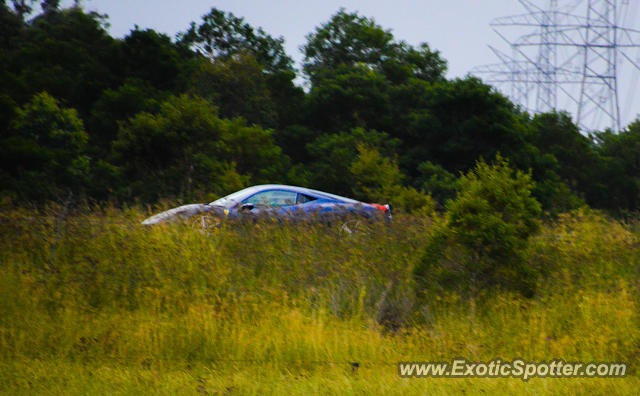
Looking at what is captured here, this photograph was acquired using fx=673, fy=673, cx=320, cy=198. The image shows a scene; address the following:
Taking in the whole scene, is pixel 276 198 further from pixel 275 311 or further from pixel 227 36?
pixel 227 36

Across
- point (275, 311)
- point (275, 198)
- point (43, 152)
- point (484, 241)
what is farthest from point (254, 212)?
point (43, 152)

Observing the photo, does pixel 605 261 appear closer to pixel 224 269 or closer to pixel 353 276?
pixel 353 276

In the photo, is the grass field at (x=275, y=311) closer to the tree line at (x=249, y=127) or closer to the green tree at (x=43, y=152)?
the tree line at (x=249, y=127)

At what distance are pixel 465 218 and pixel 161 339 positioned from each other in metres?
4.10

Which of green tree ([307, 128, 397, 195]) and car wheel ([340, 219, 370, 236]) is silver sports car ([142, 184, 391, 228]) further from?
green tree ([307, 128, 397, 195])

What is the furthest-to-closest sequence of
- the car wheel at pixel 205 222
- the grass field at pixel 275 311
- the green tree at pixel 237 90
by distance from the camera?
1. the green tree at pixel 237 90
2. the car wheel at pixel 205 222
3. the grass field at pixel 275 311

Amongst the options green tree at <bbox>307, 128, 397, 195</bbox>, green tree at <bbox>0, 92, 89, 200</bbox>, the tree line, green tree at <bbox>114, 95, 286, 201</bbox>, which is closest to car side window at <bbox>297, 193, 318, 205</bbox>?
the tree line

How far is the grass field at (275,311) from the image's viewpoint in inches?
227

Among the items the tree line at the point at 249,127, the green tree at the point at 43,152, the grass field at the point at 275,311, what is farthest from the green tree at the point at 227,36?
the grass field at the point at 275,311

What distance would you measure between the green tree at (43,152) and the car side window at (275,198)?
12.1m

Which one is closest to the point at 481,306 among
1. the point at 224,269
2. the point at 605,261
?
the point at 605,261

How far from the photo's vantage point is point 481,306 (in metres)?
8.04

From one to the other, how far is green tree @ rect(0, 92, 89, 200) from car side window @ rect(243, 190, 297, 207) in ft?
39.7

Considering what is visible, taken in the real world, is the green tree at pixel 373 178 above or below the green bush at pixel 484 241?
above
